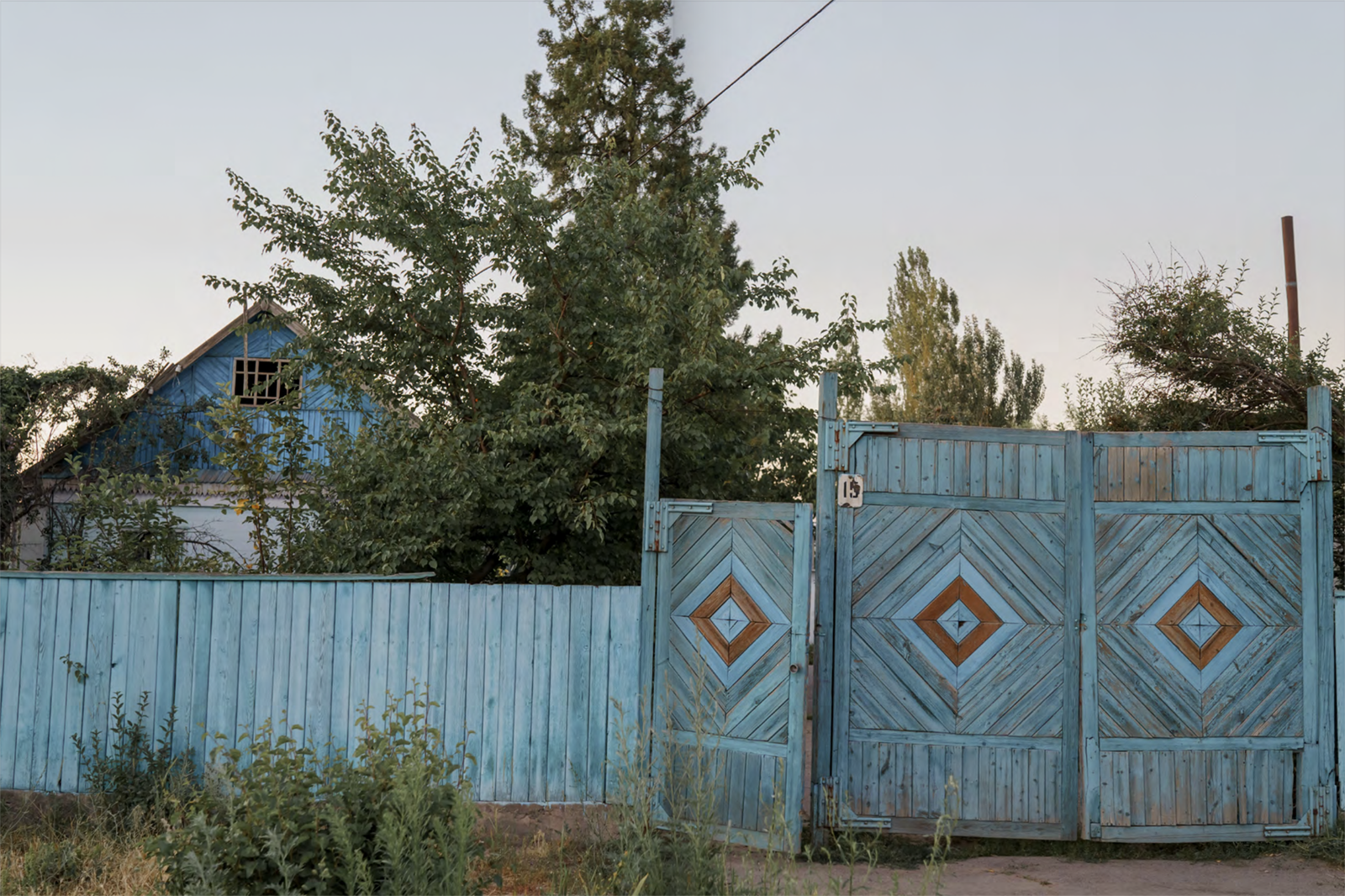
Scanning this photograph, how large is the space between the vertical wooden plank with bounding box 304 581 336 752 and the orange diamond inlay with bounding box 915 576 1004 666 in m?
3.76

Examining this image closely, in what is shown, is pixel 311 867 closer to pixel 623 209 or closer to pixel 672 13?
pixel 623 209

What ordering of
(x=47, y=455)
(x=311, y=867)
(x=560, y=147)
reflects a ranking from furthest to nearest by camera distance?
(x=560, y=147)
(x=47, y=455)
(x=311, y=867)

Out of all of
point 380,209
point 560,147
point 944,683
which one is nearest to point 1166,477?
point 944,683

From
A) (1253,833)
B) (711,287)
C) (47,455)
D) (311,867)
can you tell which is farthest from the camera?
(47,455)

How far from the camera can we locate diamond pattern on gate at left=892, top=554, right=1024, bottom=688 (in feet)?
23.1

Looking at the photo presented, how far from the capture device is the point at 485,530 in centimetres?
1009

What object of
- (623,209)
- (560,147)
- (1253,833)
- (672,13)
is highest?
(672,13)

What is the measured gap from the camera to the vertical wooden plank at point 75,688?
7.03m

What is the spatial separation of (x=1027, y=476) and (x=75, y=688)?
20.5 ft

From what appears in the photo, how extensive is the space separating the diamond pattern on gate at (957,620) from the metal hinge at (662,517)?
1.43 m

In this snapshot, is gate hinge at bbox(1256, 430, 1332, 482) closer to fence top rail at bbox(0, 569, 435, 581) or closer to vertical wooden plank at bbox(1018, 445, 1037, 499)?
vertical wooden plank at bbox(1018, 445, 1037, 499)

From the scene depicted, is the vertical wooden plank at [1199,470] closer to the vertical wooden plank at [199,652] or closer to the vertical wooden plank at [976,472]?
the vertical wooden plank at [976,472]

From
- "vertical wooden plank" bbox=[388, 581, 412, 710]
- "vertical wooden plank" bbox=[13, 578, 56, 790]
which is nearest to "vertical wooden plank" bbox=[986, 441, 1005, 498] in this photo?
"vertical wooden plank" bbox=[388, 581, 412, 710]

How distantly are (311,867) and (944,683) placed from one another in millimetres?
4046
